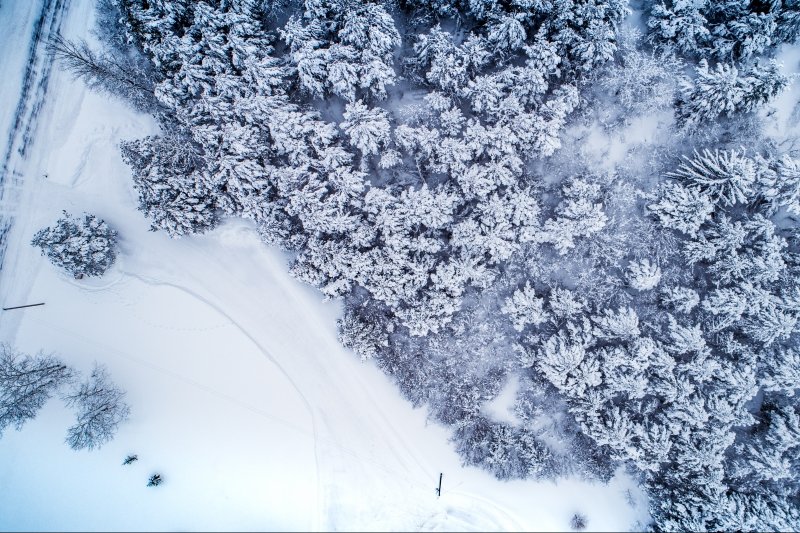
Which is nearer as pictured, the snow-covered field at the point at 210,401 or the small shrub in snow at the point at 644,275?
the small shrub in snow at the point at 644,275

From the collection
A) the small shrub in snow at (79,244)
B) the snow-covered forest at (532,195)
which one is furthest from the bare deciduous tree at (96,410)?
the snow-covered forest at (532,195)

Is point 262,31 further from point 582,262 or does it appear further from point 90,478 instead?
point 90,478

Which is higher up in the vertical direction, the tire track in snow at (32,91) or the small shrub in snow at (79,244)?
the tire track in snow at (32,91)

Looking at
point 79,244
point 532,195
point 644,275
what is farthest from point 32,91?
point 644,275

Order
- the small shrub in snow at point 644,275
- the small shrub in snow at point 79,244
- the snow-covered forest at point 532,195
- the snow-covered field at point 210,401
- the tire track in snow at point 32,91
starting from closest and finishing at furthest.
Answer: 1. the snow-covered forest at point 532,195
2. the small shrub in snow at point 644,275
3. the small shrub in snow at point 79,244
4. the tire track in snow at point 32,91
5. the snow-covered field at point 210,401

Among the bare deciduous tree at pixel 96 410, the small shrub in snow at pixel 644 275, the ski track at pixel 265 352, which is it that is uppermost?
the small shrub in snow at pixel 644 275

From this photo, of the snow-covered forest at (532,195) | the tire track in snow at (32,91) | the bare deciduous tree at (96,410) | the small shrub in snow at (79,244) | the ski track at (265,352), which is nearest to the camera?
the snow-covered forest at (532,195)

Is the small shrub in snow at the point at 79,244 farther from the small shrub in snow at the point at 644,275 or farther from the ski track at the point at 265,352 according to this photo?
the small shrub in snow at the point at 644,275
